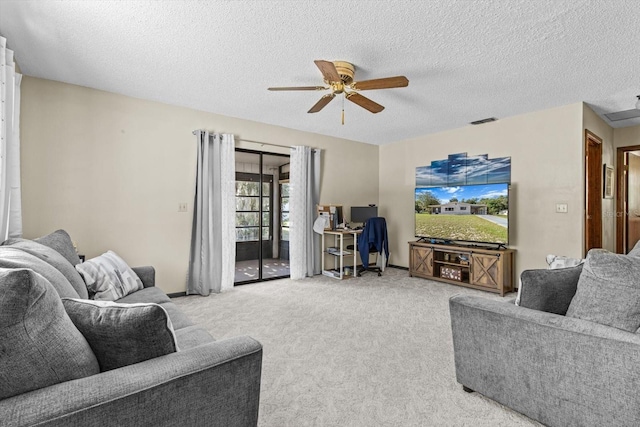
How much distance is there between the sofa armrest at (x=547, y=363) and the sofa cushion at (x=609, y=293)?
0.23 feet

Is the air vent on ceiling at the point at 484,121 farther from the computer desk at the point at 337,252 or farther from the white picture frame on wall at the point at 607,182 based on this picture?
the computer desk at the point at 337,252

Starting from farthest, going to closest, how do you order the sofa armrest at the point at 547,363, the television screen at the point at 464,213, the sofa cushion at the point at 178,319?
1. the television screen at the point at 464,213
2. the sofa cushion at the point at 178,319
3. the sofa armrest at the point at 547,363

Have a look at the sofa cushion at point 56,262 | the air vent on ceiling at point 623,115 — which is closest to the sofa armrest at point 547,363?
the sofa cushion at point 56,262

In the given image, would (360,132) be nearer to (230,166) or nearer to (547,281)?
(230,166)

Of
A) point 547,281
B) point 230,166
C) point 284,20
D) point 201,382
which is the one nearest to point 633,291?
point 547,281

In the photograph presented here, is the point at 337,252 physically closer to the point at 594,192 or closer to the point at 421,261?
the point at 421,261

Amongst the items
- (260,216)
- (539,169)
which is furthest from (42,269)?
(539,169)

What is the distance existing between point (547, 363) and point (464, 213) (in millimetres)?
3452

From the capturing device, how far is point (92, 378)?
0.92m

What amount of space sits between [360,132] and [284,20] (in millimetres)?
3265

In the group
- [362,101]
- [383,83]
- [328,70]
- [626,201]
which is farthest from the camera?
[626,201]

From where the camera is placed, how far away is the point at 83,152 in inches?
136

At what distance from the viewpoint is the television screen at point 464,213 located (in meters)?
4.41

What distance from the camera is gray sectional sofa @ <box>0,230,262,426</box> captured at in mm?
812
